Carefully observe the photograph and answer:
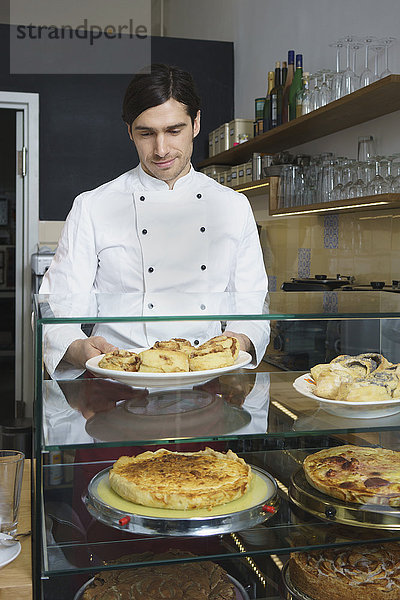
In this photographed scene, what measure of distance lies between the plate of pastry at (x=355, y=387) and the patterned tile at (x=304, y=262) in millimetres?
2359

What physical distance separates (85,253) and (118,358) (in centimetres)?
78

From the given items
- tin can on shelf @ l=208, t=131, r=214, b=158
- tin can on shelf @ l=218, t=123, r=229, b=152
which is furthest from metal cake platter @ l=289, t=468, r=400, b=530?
tin can on shelf @ l=208, t=131, r=214, b=158

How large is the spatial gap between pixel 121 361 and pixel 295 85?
104 inches

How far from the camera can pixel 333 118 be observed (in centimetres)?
275

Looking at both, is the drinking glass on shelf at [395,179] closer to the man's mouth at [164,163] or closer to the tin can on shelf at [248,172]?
the man's mouth at [164,163]

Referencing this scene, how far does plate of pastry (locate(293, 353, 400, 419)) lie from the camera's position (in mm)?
949

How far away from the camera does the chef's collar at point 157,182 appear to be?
178 cm

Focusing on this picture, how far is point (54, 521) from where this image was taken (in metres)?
0.93

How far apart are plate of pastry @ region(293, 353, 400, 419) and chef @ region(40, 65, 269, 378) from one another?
18.7 inches

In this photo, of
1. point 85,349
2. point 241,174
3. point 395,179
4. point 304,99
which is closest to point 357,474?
point 85,349

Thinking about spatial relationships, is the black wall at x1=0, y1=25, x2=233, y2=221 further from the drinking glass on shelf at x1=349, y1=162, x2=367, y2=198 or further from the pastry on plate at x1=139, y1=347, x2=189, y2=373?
the pastry on plate at x1=139, y1=347, x2=189, y2=373

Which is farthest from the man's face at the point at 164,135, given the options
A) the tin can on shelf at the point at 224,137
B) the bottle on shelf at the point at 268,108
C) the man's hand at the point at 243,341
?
the tin can on shelf at the point at 224,137

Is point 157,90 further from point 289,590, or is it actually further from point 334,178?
point 334,178

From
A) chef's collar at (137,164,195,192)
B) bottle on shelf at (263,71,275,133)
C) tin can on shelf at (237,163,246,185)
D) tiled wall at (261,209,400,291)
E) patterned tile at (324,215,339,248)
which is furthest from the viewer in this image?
tin can on shelf at (237,163,246,185)
